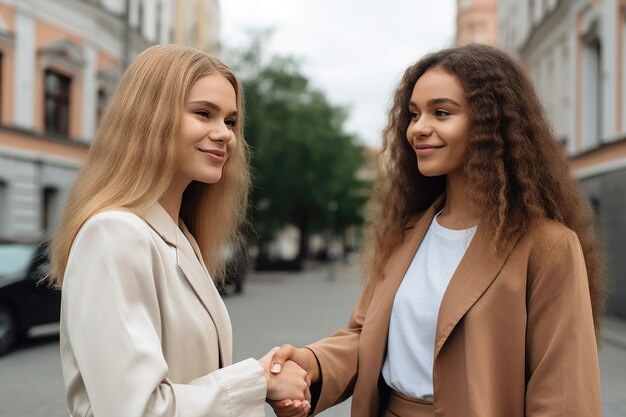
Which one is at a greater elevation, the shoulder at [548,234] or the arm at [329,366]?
the shoulder at [548,234]

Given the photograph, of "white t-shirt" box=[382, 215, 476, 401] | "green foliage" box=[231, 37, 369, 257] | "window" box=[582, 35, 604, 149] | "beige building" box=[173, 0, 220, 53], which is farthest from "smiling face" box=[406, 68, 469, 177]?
"beige building" box=[173, 0, 220, 53]

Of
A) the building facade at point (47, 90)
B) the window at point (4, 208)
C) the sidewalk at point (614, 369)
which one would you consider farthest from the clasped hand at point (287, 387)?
the window at point (4, 208)

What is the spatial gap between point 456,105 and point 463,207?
1.22 feet

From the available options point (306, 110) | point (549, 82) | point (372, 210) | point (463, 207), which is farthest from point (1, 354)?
point (306, 110)

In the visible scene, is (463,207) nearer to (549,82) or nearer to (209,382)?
(209,382)

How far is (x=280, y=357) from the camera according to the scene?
8.27 feet

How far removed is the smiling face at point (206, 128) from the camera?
7.36ft

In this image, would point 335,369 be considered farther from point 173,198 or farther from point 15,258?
point 15,258

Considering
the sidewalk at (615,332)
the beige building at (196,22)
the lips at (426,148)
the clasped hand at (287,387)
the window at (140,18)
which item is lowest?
the sidewalk at (615,332)

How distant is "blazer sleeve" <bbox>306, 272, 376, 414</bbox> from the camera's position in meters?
2.69

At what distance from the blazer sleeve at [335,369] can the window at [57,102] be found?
20940 mm

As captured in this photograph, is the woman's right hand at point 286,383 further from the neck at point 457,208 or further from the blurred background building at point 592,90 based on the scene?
the blurred background building at point 592,90

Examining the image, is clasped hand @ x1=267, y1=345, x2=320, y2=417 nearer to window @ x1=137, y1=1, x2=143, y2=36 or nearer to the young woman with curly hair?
the young woman with curly hair

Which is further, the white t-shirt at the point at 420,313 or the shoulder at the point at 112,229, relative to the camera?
the white t-shirt at the point at 420,313
